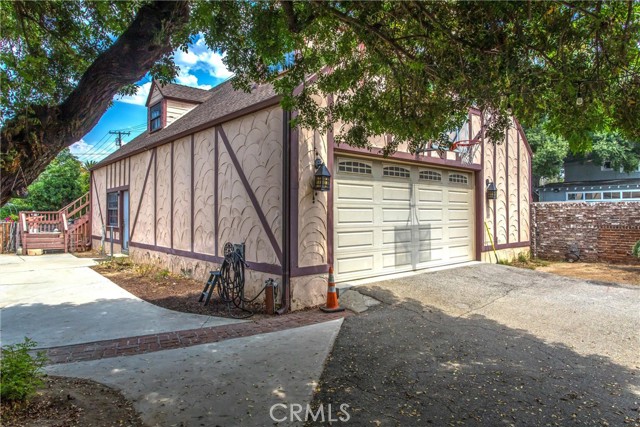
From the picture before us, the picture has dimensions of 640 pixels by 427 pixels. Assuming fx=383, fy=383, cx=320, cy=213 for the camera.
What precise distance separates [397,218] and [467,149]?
10.9 feet

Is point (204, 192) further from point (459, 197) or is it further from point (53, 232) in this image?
point (53, 232)

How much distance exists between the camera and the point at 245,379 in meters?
3.84

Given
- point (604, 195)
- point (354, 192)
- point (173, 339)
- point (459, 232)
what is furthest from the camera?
point (604, 195)

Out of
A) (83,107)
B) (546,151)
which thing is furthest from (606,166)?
(83,107)

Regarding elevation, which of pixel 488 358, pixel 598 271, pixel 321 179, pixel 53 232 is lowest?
pixel 488 358

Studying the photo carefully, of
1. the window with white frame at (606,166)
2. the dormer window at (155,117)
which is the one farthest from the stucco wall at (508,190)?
the window with white frame at (606,166)

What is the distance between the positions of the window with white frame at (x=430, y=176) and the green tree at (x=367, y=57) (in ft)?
12.9

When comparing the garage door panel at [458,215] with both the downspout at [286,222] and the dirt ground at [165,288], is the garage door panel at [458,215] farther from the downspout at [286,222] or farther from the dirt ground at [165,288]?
the dirt ground at [165,288]

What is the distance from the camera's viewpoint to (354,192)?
25.3 feet

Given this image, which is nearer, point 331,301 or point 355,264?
point 331,301

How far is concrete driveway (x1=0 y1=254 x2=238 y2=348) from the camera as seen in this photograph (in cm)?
545

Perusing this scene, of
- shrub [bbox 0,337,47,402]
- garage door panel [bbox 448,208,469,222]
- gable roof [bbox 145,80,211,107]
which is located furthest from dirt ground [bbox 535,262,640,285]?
gable roof [bbox 145,80,211,107]

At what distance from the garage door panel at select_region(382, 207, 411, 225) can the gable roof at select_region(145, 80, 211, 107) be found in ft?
28.4

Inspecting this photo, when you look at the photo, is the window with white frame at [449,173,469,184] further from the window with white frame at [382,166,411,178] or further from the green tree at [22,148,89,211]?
the green tree at [22,148,89,211]
